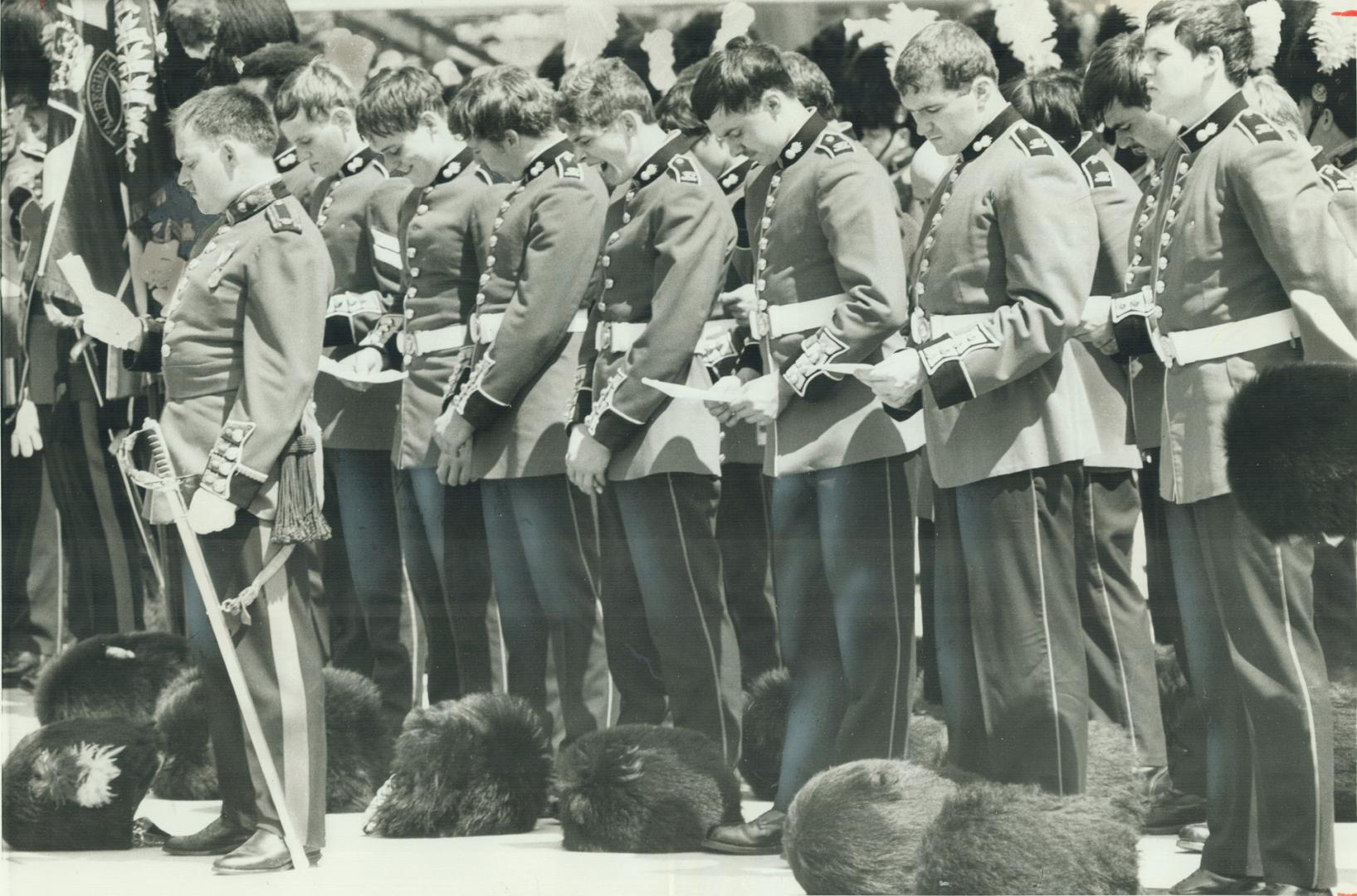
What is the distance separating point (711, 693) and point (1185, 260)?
1738mm

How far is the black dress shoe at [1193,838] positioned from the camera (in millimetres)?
5441

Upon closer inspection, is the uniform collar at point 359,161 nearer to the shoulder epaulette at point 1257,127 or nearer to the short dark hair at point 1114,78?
the short dark hair at point 1114,78

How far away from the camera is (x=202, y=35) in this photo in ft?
20.0

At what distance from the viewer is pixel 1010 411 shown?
521 centimetres

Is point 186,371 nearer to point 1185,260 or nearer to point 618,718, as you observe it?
point 618,718

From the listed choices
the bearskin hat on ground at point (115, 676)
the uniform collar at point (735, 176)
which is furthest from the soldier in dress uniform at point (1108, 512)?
the bearskin hat on ground at point (115, 676)

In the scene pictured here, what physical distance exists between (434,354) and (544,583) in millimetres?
736

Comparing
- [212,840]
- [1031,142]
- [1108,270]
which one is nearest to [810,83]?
[1031,142]

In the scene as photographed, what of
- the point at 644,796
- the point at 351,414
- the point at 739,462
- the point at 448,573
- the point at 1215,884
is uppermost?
the point at 351,414

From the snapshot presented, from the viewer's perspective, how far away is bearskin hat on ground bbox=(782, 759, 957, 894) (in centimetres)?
531

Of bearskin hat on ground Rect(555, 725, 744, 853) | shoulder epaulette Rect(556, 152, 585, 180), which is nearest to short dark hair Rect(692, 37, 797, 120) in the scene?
shoulder epaulette Rect(556, 152, 585, 180)

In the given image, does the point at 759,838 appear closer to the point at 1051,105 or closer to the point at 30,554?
the point at 1051,105

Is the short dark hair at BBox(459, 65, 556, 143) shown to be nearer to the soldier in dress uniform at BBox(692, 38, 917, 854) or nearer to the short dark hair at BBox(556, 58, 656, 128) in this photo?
the short dark hair at BBox(556, 58, 656, 128)

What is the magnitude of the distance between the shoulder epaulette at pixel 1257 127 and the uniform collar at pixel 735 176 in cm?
140
